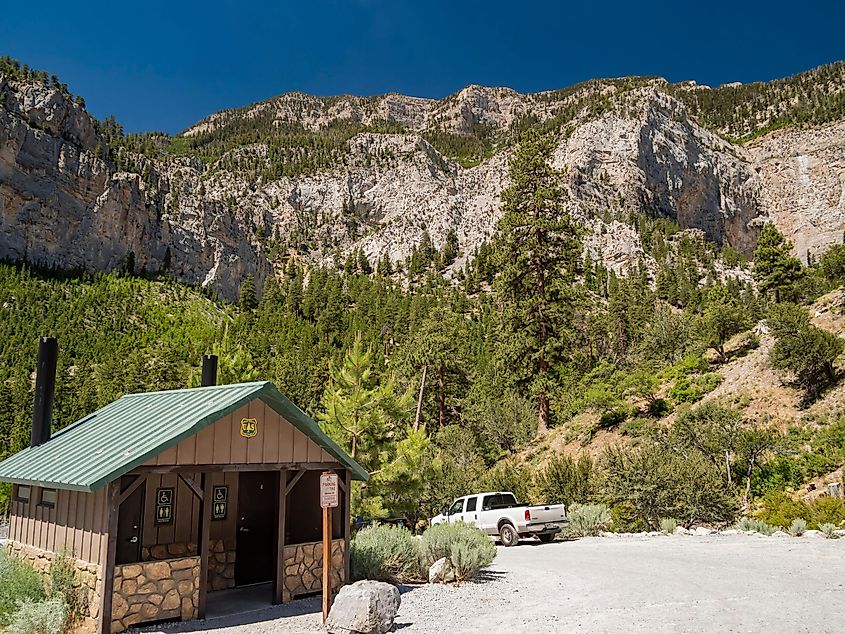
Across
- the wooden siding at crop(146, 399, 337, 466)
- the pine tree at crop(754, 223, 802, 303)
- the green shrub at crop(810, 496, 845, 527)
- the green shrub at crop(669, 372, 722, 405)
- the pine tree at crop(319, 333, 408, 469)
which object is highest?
the pine tree at crop(754, 223, 802, 303)

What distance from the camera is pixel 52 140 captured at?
3159 inches

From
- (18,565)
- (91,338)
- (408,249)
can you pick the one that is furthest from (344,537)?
(408,249)

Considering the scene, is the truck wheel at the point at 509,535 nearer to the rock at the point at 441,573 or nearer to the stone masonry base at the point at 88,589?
the rock at the point at 441,573

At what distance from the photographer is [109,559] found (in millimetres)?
7906

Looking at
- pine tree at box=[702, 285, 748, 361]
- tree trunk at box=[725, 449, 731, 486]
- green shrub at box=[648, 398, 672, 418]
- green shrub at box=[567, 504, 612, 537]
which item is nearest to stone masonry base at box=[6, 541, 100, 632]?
green shrub at box=[567, 504, 612, 537]

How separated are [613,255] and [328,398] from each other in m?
95.1

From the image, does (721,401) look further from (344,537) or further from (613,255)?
(613,255)

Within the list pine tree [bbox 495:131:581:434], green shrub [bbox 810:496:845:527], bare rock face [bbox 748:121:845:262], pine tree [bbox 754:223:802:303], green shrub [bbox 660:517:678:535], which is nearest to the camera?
green shrub [bbox 810:496:845:527]

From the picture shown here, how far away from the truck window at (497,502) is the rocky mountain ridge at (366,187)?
63479mm

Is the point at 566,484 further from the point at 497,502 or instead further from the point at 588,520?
the point at 497,502

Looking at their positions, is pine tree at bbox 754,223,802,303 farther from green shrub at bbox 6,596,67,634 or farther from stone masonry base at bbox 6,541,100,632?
green shrub at bbox 6,596,67,634

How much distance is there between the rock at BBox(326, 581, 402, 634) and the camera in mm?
7848

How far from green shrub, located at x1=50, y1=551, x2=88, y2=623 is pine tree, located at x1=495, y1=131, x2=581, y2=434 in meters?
26.4

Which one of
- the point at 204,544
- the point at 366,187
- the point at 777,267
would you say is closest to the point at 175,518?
the point at 204,544
